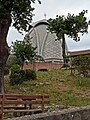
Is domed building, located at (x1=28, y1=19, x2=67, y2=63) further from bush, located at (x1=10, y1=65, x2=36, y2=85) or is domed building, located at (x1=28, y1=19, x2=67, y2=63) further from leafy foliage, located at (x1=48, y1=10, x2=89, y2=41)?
bush, located at (x1=10, y1=65, x2=36, y2=85)

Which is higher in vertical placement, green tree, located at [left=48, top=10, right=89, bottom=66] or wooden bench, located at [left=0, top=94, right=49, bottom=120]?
green tree, located at [left=48, top=10, right=89, bottom=66]

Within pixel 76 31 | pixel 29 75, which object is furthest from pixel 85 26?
pixel 29 75

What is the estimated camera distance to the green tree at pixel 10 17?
14.8m

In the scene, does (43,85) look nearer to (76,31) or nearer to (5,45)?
(5,45)

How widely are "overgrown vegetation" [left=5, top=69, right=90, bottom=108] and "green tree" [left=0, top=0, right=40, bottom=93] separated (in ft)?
8.60

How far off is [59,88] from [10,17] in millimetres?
5491

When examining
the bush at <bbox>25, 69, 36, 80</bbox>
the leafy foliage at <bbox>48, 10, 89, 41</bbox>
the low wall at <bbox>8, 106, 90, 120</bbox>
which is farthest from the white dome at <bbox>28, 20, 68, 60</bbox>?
the low wall at <bbox>8, 106, 90, 120</bbox>

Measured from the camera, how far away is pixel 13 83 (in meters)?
20.3

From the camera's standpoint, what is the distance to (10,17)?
16.0 metres

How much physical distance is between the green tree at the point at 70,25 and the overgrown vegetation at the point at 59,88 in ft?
38.8

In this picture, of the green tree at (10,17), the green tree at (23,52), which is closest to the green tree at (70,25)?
the green tree at (23,52)

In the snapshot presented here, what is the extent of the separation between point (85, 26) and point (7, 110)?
25.9 metres

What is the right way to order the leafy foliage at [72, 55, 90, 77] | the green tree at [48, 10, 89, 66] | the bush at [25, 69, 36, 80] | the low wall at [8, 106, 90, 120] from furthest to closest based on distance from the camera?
the green tree at [48, 10, 89, 66], the bush at [25, 69, 36, 80], the leafy foliage at [72, 55, 90, 77], the low wall at [8, 106, 90, 120]

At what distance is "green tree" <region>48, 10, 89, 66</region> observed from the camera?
3397 cm
